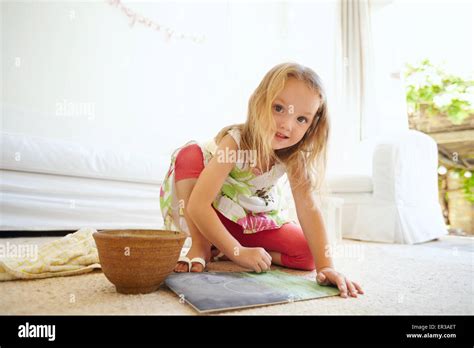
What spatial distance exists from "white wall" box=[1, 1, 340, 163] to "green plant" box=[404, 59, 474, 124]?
0.65m

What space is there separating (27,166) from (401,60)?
2.70 meters

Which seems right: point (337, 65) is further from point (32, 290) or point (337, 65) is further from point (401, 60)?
point (32, 290)

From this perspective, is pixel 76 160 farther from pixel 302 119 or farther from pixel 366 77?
pixel 366 77

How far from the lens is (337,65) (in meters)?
3.09

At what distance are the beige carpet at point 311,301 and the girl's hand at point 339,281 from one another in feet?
0.07

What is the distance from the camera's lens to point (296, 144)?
3.48 feet

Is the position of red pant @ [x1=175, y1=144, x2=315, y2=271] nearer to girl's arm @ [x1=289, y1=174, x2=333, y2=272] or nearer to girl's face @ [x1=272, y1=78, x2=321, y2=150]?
girl's arm @ [x1=289, y1=174, x2=333, y2=272]

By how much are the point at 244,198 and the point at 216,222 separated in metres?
0.21

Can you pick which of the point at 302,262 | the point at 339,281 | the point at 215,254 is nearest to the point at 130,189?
the point at 215,254

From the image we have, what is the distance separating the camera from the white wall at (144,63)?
7.29ft

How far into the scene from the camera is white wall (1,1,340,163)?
87.5 inches

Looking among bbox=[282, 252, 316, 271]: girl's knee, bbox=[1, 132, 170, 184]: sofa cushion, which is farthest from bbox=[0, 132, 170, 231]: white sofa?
bbox=[282, 252, 316, 271]: girl's knee

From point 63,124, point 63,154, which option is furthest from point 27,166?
point 63,124

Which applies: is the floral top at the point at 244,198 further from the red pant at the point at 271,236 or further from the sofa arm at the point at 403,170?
the sofa arm at the point at 403,170
